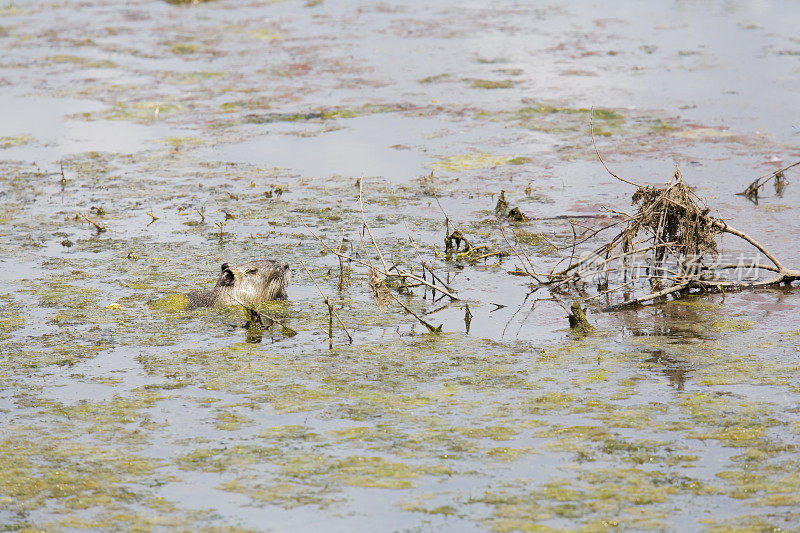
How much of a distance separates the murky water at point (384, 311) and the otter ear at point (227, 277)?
0.27 m

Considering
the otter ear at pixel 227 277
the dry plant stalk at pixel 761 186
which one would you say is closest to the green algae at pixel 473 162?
the dry plant stalk at pixel 761 186

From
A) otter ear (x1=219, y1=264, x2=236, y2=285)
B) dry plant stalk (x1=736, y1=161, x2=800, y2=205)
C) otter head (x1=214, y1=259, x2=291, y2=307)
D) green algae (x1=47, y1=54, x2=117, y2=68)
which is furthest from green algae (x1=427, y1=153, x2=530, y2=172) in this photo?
green algae (x1=47, y1=54, x2=117, y2=68)

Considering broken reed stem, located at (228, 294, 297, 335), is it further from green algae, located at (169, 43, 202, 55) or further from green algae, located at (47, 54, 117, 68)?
green algae, located at (169, 43, 202, 55)

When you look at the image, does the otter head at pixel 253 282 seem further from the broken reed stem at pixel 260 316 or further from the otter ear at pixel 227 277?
the broken reed stem at pixel 260 316

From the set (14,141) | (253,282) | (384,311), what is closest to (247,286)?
(253,282)

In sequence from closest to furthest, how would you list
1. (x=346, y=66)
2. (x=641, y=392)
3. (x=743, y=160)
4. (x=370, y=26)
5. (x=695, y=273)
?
(x=641, y=392) < (x=695, y=273) < (x=743, y=160) < (x=346, y=66) < (x=370, y=26)

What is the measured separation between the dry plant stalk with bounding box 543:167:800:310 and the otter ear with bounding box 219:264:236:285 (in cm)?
222

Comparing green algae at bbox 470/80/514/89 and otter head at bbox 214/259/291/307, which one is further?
green algae at bbox 470/80/514/89

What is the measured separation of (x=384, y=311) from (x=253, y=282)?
0.98 metres

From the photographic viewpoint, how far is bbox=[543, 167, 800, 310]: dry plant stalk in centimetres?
730

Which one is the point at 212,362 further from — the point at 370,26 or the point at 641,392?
the point at 370,26

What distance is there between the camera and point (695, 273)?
24.9 ft

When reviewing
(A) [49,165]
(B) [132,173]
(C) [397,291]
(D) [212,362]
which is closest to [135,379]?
(D) [212,362]

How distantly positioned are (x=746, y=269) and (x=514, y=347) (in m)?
2.19
